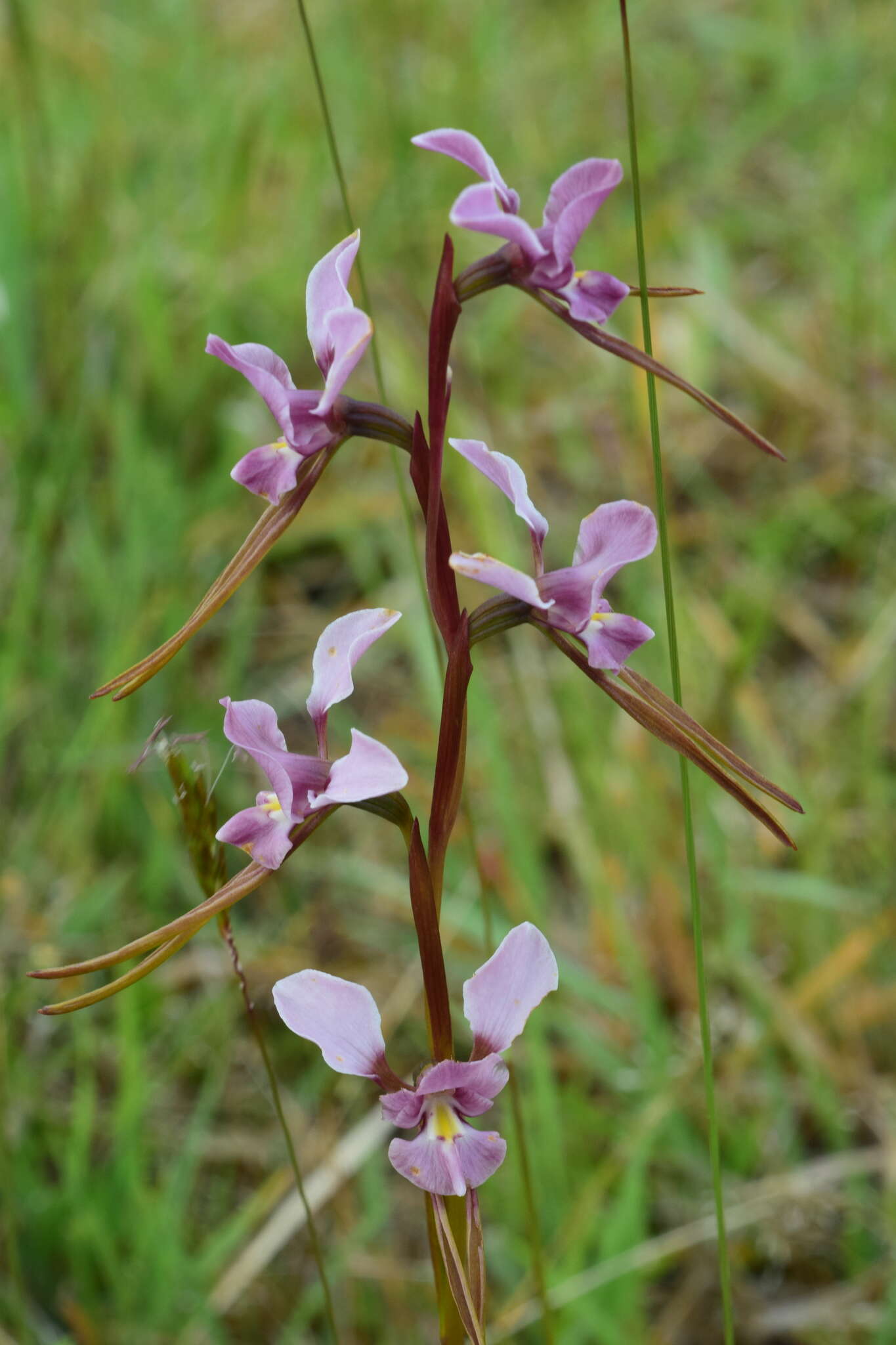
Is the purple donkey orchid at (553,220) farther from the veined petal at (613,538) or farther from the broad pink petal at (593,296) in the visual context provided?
the veined petal at (613,538)

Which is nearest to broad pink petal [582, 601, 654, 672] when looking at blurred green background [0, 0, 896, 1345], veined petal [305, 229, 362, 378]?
veined petal [305, 229, 362, 378]

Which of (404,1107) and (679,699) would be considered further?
(679,699)

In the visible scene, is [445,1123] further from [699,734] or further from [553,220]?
[553,220]

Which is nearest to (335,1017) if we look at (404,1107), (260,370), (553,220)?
(404,1107)

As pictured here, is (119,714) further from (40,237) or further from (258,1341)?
(40,237)

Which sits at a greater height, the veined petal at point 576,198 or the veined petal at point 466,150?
the veined petal at point 466,150

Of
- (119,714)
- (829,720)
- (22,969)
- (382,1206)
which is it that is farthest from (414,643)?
(382,1206)

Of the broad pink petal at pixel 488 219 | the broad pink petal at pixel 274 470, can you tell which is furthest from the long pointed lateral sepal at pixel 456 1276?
the broad pink petal at pixel 488 219
